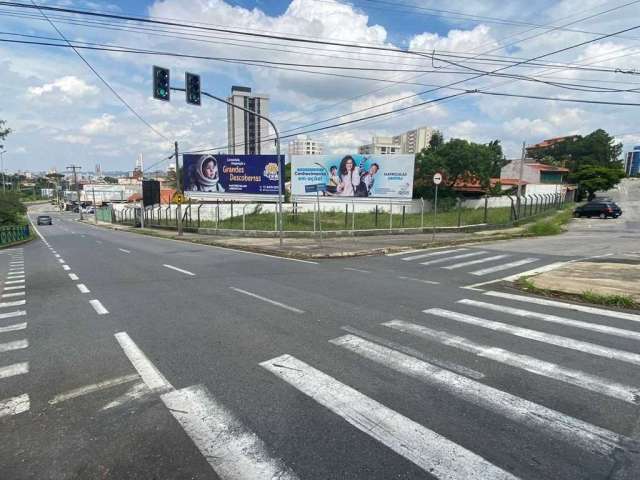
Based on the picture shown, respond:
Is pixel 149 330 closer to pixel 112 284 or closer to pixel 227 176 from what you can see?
pixel 112 284

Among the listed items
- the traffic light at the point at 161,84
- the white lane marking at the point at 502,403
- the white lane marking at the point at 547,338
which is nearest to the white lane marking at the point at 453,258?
the white lane marking at the point at 547,338

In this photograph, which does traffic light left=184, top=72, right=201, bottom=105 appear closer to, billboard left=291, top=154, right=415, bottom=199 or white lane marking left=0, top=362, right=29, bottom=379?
white lane marking left=0, top=362, right=29, bottom=379

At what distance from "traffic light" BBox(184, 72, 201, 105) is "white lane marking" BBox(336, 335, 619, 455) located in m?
12.6

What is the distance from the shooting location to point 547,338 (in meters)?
5.61

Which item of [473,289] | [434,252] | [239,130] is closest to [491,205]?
[239,130]

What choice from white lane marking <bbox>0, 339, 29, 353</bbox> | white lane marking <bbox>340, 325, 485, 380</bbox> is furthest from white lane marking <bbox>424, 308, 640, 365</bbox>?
white lane marking <bbox>0, 339, 29, 353</bbox>

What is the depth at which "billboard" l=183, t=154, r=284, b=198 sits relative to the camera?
105 ft

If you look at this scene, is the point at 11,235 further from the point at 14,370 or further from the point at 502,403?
the point at 502,403

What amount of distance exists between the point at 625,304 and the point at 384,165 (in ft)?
75.3

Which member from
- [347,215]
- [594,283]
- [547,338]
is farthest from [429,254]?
[347,215]

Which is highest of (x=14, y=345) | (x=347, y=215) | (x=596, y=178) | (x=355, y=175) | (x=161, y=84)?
(x=161, y=84)

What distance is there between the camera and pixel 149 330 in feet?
20.1

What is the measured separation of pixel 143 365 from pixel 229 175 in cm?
2939

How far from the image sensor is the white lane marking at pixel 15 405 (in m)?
3.72
